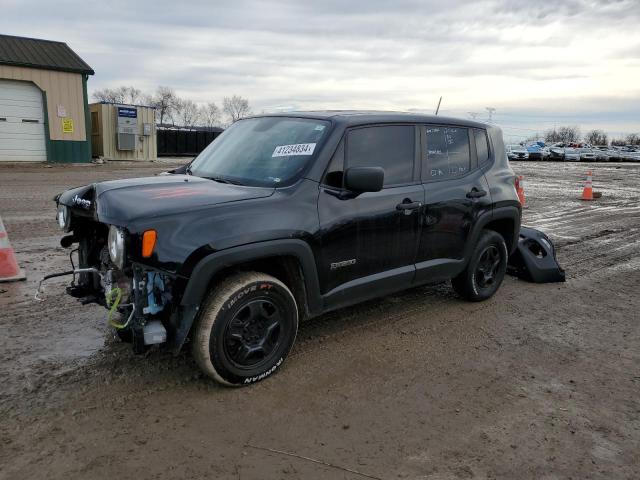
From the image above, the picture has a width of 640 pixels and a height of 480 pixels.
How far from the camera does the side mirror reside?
3750 mm

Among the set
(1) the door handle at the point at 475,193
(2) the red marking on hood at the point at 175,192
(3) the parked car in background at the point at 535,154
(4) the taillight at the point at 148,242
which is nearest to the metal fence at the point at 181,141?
(3) the parked car in background at the point at 535,154

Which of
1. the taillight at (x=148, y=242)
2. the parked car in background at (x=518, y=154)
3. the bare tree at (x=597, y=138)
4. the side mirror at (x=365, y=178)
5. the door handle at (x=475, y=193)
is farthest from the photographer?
the bare tree at (x=597, y=138)

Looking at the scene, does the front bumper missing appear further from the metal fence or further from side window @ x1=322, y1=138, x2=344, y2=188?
the metal fence

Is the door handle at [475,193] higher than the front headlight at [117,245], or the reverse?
the door handle at [475,193]

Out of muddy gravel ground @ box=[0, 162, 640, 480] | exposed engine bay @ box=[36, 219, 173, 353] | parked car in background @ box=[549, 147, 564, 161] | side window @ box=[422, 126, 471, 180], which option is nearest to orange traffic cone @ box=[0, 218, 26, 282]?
muddy gravel ground @ box=[0, 162, 640, 480]

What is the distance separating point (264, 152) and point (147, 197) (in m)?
1.14

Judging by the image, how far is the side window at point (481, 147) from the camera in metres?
5.30

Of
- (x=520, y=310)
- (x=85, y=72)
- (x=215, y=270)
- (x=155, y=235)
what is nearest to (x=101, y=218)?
(x=155, y=235)

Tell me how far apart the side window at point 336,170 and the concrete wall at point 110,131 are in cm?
2331

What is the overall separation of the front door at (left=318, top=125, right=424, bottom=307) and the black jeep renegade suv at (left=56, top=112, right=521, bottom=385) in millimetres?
12

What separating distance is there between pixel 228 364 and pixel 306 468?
93 centimetres

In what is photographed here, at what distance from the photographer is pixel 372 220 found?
411cm

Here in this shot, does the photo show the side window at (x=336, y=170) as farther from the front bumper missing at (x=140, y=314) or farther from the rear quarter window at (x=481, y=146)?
the rear quarter window at (x=481, y=146)

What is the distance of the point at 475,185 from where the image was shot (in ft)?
16.7
